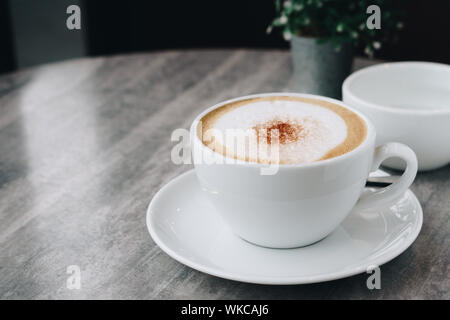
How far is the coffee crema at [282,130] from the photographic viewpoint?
0.64 m

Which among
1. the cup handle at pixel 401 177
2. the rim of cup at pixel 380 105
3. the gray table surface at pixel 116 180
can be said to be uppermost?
the rim of cup at pixel 380 105

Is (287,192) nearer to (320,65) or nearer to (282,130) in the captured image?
(282,130)

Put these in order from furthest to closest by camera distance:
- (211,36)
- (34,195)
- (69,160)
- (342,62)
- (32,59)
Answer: (32,59), (211,36), (342,62), (69,160), (34,195)

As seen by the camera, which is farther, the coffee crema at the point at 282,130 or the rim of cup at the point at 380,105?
the rim of cup at the point at 380,105

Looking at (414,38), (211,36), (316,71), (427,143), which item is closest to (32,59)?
(211,36)

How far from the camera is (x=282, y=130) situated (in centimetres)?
68

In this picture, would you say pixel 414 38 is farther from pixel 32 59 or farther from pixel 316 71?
pixel 32 59

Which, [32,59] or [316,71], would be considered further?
[32,59]

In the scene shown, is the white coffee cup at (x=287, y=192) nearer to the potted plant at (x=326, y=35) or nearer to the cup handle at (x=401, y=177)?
the cup handle at (x=401, y=177)

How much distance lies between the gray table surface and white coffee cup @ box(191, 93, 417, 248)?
7 centimetres

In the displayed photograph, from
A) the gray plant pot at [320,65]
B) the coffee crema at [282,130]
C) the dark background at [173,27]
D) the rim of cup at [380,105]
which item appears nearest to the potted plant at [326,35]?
the gray plant pot at [320,65]

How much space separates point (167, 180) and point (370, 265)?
1.27 ft

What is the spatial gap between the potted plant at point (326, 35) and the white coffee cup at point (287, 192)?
18.9 inches

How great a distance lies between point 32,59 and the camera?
2.83 m
